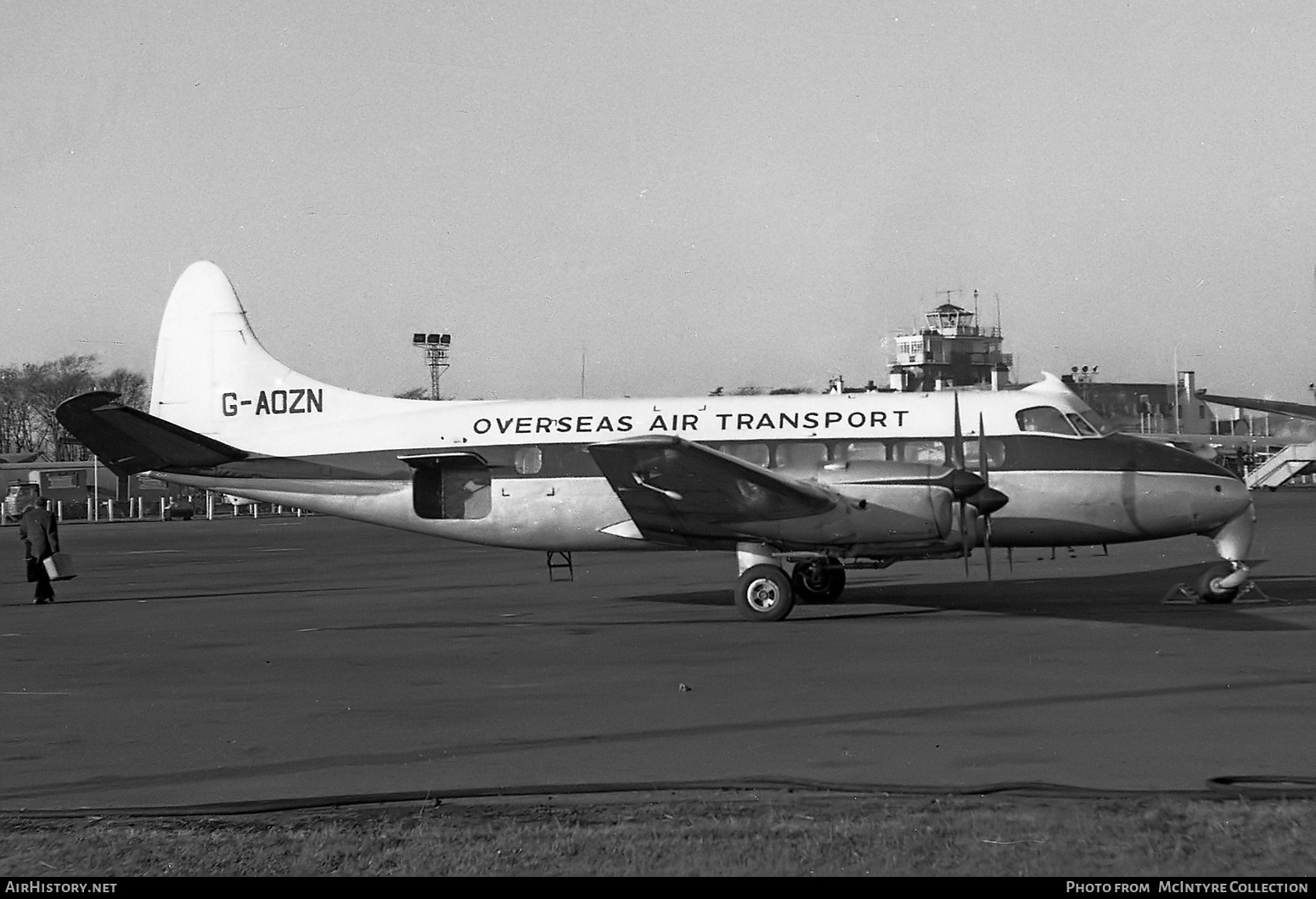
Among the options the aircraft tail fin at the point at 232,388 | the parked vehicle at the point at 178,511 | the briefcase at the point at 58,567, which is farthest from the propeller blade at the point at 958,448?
the parked vehicle at the point at 178,511

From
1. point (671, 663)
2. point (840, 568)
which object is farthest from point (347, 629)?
point (840, 568)

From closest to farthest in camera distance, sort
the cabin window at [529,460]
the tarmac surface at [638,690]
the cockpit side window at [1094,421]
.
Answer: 1. the tarmac surface at [638,690]
2. the cockpit side window at [1094,421]
3. the cabin window at [529,460]

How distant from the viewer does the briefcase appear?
21.9m

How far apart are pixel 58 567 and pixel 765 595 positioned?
1245 cm

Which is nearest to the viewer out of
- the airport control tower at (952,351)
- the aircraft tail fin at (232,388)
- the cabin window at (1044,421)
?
the cabin window at (1044,421)

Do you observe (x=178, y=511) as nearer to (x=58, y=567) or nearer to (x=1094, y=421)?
(x=58, y=567)

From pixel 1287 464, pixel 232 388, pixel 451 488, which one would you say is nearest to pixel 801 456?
pixel 451 488

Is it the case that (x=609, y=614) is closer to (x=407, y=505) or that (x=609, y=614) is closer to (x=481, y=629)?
(x=481, y=629)

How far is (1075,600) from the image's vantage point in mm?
19781

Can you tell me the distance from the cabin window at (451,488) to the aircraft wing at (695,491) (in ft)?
9.08

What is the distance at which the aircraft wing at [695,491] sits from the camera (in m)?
16.7

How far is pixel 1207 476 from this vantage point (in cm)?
1867

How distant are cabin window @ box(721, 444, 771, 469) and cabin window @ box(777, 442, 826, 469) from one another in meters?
0.19

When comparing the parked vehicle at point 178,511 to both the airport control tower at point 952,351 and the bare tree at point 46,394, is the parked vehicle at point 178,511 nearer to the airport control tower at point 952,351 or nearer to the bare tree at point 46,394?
the bare tree at point 46,394
